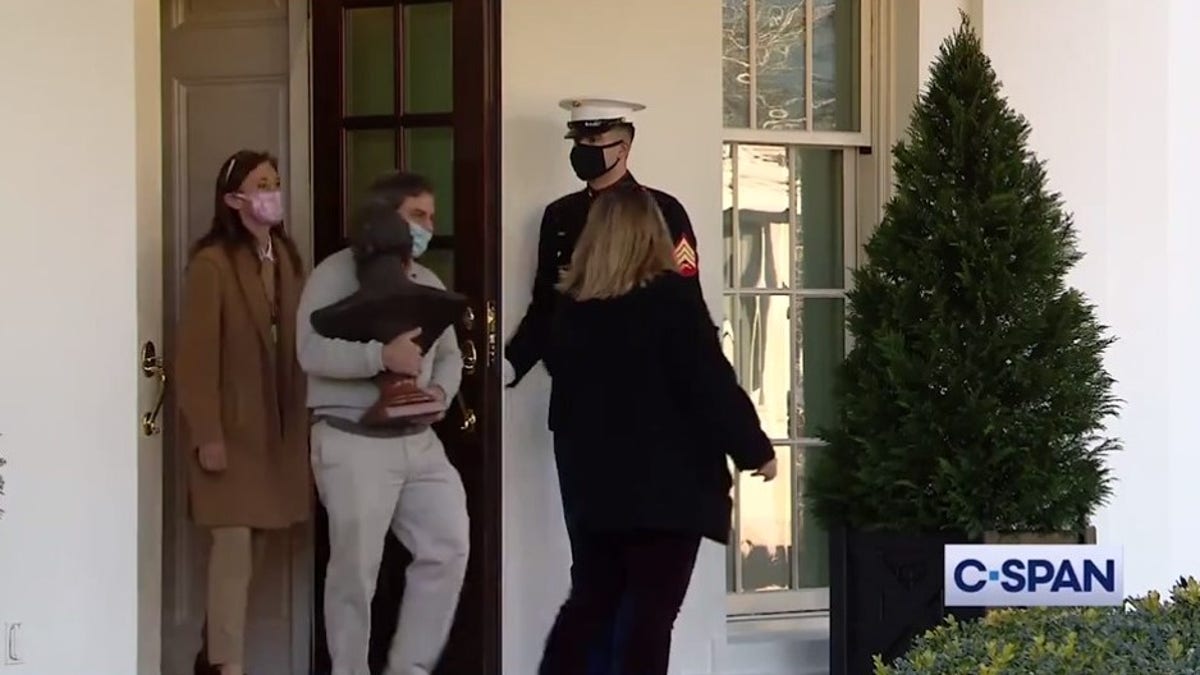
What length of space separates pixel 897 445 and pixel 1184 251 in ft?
5.63

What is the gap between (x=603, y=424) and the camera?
191 inches

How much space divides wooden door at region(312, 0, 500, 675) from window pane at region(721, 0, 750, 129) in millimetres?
1008

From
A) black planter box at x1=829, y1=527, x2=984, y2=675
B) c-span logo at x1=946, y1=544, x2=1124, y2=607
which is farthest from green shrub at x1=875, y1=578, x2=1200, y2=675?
black planter box at x1=829, y1=527, x2=984, y2=675

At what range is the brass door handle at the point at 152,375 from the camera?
4.90 meters

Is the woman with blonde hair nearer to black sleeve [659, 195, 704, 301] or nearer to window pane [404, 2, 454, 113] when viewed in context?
black sleeve [659, 195, 704, 301]

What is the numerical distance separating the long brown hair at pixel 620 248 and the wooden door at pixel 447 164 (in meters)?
0.37

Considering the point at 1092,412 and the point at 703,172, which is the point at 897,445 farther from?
the point at 703,172

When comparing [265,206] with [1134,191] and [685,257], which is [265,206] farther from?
[1134,191]

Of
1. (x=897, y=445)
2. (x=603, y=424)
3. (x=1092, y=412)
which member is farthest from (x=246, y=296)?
(x=1092, y=412)

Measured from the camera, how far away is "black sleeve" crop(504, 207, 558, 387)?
17.2ft

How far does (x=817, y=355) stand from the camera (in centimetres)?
597

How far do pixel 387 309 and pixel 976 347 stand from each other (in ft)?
5.59

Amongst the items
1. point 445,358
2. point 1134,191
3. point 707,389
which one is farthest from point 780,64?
point 445,358
